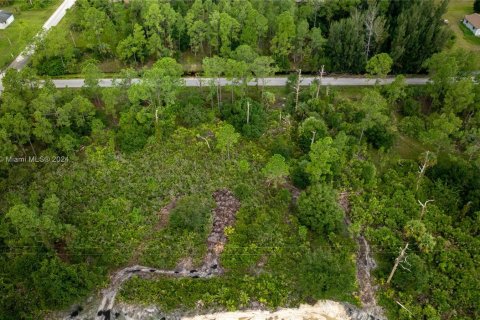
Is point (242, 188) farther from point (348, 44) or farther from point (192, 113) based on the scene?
point (348, 44)

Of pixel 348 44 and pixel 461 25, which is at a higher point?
pixel 348 44

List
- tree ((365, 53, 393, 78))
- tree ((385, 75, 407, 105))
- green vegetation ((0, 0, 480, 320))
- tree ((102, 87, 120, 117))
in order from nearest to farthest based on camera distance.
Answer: green vegetation ((0, 0, 480, 320)), tree ((102, 87, 120, 117)), tree ((385, 75, 407, 105)), tree ((365, 53, 393, 78))

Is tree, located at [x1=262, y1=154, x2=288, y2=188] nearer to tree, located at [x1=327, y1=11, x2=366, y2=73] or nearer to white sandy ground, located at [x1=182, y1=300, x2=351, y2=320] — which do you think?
white sandy ground, located at [x1=182, y1=300, x2=351, y2=320]

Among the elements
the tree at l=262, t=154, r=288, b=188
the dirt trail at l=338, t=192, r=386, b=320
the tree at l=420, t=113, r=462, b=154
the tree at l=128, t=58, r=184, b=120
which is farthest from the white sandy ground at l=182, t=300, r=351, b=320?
the tree at l=128, t=58, r=184, b=120

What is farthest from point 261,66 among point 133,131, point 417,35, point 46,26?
point 46,26

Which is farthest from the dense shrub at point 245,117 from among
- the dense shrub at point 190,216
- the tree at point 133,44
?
the tree at point 133,44

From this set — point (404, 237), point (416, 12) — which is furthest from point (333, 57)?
point (404, 237)

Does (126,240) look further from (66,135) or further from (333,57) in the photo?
(333,57)
